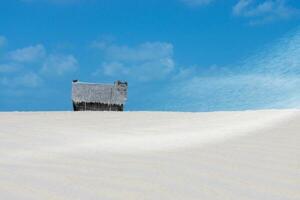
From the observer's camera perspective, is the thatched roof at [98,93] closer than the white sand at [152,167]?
No

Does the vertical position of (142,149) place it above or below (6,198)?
above

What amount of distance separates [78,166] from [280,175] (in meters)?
1.34

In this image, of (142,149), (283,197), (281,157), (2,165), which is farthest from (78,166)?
(281,157)

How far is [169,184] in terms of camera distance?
267cm

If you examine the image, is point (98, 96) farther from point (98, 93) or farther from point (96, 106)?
point (96, 106)

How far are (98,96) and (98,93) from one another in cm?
11

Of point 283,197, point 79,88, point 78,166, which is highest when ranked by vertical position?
point 79,88

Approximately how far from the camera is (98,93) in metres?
16.0

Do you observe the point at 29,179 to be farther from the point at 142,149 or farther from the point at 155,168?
the point at 142,149

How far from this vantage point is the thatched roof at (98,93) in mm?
15828

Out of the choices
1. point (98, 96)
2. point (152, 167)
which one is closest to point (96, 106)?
point (98, 96)

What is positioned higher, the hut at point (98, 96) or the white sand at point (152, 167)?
the hut at point (98, 96)

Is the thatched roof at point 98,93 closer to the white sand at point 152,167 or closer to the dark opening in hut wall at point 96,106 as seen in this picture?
the dark opening in hut wall at point 96,106

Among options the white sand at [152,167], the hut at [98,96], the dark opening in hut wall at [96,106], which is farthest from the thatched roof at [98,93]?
the white sand at [152,167]
